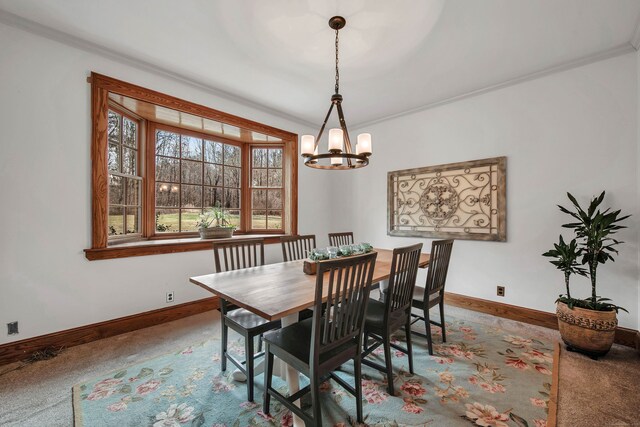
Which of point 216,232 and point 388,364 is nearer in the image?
point 388,364

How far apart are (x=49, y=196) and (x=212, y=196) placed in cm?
174

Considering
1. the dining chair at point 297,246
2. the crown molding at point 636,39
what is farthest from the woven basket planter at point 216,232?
the crown molding at point 636,39

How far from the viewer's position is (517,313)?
3.00m

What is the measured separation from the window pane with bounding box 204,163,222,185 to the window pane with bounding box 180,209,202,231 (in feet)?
1.48

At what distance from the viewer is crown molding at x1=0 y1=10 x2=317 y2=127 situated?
2135mm

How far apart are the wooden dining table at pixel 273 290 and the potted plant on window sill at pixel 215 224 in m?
1.46

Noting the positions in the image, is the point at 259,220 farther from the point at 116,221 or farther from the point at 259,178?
the point at 116,221

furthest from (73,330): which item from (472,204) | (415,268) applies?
(472,204)

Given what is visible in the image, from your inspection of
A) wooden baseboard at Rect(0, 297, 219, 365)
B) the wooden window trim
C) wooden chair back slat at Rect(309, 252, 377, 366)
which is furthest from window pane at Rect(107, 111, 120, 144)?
wooden chair back slat at Rect(309, 252, 377, 366)

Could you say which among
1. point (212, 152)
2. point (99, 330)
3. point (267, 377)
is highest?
point (212, 152)

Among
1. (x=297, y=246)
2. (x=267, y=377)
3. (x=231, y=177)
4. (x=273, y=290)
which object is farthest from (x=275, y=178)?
(x=267, y=377)

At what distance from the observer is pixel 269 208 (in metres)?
4.27

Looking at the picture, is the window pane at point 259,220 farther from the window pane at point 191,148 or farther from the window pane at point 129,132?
the window pane at point 129,132

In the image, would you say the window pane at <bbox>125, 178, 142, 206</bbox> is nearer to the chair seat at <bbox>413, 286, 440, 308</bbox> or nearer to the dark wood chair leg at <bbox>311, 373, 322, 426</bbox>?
the dark wood chair leg at <bbox>311, 373, 322, 426</bbox>
